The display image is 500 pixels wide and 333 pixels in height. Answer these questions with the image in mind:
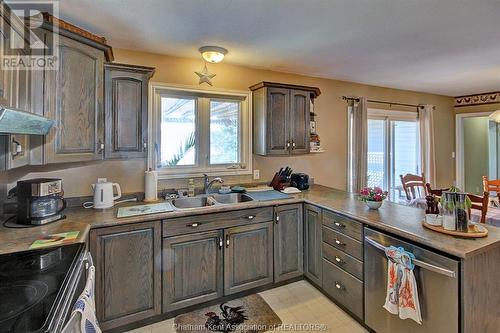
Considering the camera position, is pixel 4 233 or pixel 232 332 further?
pixel 232 332

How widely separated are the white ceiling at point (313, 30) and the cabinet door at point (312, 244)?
5.33ft

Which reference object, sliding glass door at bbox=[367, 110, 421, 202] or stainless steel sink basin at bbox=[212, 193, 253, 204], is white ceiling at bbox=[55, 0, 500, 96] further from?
stainless steel sink basin at bbox=[212, 193, 253, 204]

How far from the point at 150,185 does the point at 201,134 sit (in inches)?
32.2

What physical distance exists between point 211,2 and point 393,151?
13.0 feet

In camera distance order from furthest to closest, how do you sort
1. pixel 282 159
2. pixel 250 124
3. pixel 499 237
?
pixel 282 159 → pixel 250 124 → pixel 499 237

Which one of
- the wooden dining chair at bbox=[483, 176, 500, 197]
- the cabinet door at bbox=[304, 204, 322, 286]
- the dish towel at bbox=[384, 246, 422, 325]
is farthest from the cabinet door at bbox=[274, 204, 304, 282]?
the wooden dining chair at bbox=[483, 176, 500, 197]

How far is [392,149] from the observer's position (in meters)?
4.45

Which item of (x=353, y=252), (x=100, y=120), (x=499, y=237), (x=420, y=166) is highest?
(x=100, y=120)

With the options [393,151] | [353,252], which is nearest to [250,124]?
[353,252]

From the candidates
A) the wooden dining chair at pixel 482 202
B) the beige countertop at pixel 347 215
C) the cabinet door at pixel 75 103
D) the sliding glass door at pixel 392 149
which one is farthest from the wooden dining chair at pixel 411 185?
the cabinet door at pixel 75 103

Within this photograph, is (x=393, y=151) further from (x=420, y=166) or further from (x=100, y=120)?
(x=100, y=120)

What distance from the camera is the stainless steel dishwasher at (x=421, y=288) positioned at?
4.67 ft

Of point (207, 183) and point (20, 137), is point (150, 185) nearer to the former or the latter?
point (207, 183)

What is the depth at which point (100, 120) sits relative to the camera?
2.07 metres
